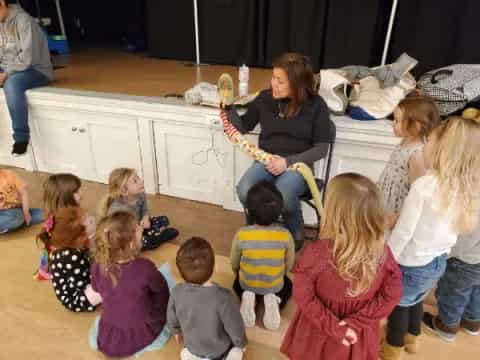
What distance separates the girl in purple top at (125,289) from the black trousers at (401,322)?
2.98ft

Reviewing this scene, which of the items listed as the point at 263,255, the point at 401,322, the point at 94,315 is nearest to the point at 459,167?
the point at 401,322

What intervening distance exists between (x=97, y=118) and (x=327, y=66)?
2.02 meters

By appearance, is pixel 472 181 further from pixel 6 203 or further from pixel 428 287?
pixel 6 203

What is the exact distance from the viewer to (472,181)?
3.90ft

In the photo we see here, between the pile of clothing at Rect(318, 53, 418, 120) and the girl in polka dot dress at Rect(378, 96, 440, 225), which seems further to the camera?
the pile of clothing at Rect(318, 53, 418, 120)

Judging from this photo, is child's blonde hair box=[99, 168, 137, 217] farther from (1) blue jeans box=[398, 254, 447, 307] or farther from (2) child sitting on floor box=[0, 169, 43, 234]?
(1) blue jeans box=[398, 254, 447, 307]

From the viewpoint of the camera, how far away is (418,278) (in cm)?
136

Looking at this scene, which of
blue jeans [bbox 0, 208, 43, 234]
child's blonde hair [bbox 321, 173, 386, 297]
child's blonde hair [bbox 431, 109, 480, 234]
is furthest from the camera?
blue jeans [bbox 0, 208, 43, 234]

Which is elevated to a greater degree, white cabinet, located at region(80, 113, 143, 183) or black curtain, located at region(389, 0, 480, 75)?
black curtain, located at region(389, 0, 480, 75)

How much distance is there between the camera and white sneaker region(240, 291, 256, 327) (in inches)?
66.6

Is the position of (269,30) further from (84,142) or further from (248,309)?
(248,309)

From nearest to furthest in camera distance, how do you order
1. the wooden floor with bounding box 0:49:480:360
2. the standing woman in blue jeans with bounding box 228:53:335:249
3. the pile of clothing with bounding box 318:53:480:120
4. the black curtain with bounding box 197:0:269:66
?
the wooden floor with bounding box 0:49:480:360 < the standing woman in blue jeans with bounding box 228:53:335:249 < the pile of clothing with bounding box 318:53:480:120 < the black curtain with bounding box 197:0:269:66

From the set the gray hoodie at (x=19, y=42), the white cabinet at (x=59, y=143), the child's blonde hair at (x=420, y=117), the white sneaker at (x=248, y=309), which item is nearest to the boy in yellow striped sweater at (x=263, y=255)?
the white sneaker at (x=248, y=309)

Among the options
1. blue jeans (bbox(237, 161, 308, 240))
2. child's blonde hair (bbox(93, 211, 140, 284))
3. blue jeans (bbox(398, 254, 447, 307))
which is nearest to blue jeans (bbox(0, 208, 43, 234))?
child's blonde hair (bbox(93, 211, 140, 284))
